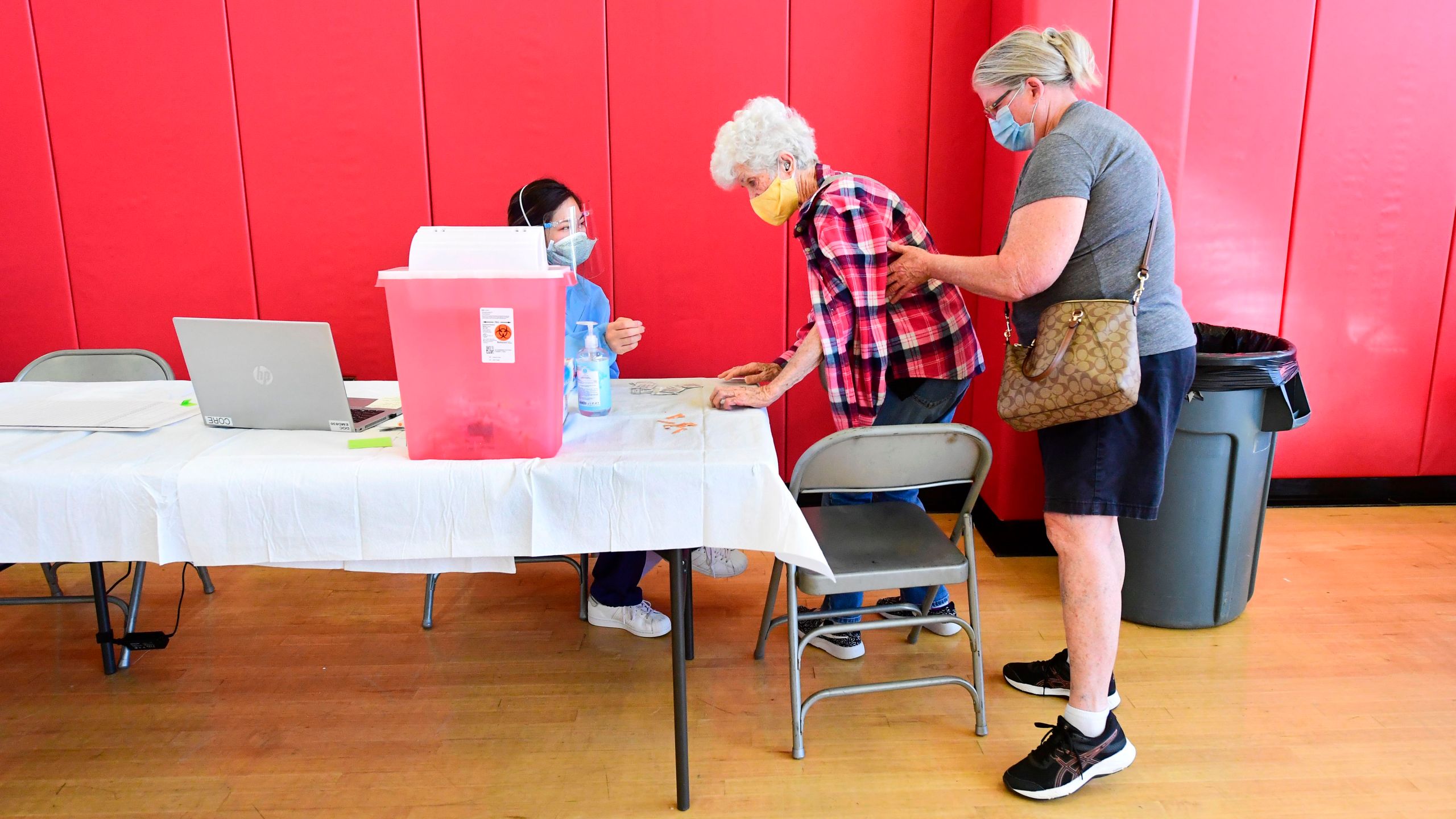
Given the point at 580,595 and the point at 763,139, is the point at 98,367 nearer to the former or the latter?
the point at 580,595

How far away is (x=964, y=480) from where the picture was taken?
2.00 meters

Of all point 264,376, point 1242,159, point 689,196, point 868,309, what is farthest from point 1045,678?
point 1242,159

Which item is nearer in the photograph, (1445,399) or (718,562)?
(718,562)

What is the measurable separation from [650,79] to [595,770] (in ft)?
8.30

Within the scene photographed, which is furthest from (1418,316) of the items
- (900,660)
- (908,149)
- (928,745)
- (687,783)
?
(687,783)

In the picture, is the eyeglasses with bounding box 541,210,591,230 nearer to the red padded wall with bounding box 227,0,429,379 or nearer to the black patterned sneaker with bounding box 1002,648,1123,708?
the red padded wall with bounding box 227,0,429,379

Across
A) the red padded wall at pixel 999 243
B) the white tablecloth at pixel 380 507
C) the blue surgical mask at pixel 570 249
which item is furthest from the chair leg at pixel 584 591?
the red padded wall at pixel 999 243

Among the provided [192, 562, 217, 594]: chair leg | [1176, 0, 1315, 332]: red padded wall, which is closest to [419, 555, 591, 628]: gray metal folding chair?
[192, 562, 217, 594]: chair leg

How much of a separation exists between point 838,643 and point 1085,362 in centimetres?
116

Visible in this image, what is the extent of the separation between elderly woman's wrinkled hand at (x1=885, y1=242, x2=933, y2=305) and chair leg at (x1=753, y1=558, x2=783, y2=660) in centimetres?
74

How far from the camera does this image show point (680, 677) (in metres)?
1.79

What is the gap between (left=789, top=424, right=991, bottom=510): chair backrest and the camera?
1880 millimetres

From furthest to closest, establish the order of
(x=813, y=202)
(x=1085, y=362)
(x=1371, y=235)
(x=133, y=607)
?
(x=1371, y=235) < (x=133, y=607) < (x=813, y=202) < (x=1085, y=362)

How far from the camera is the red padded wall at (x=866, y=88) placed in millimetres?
3322
